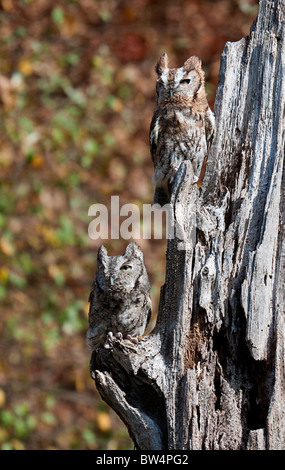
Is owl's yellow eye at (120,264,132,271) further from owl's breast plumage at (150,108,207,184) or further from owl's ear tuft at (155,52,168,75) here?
owl's ear tuft at (155,52,168,75)

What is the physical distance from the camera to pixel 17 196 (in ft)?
16.5

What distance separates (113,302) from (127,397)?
66 cm

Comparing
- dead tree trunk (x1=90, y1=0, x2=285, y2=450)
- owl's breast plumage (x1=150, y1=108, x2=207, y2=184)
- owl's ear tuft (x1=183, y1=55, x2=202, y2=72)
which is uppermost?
owl's ear tuft (x1=183, y1=55, x2=202, y2=72)

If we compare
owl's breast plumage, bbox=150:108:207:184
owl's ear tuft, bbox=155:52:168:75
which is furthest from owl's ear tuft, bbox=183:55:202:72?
owl's breast plumage, bbox=150:108:207:184

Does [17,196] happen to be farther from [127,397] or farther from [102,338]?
[127,397]

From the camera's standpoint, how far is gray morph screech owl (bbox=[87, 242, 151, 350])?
268cm

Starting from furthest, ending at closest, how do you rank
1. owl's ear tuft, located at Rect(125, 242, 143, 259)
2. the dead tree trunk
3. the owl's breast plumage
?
the owl's breast plumage → owl's ear tuft, located at Rect(125, 242, 143, 259) → the dead tree trunk

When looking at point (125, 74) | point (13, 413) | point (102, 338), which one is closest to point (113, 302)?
point (102, 338)

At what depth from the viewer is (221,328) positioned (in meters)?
2.05

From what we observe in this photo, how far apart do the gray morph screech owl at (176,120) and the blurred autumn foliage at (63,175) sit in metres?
1.81

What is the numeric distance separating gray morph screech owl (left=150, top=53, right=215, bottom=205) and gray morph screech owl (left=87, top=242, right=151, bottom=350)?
0.63m

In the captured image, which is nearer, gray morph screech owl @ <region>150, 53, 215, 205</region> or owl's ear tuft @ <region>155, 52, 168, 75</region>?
gray morph screech owl @ <region>150, 53, 215, 205</region>

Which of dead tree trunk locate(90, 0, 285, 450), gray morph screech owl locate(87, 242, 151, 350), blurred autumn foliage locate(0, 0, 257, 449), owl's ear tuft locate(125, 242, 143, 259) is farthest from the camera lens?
blurred autumn foliage locate(0, 0, 257, 449)

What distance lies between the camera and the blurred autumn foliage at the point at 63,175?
4.81m
